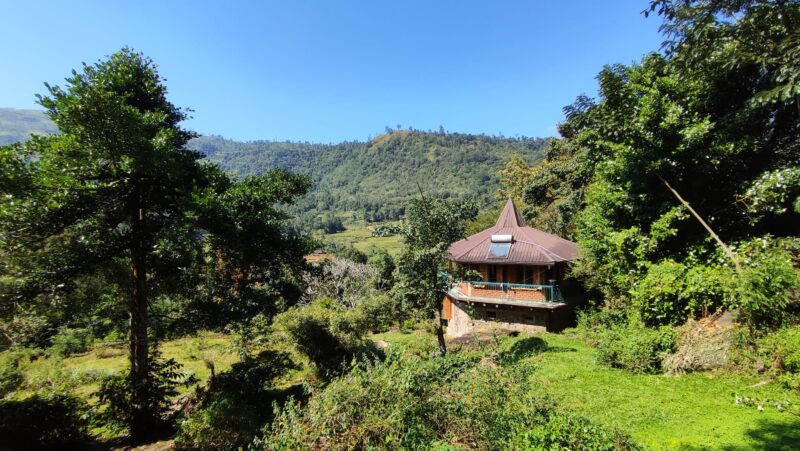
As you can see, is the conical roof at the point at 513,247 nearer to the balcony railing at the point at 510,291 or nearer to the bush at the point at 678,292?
the balcony railing at the point at 510,291

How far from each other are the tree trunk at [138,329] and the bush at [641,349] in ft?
45.2

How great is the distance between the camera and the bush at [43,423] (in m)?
8.70

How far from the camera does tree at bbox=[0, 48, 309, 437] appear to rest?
7.43 metres

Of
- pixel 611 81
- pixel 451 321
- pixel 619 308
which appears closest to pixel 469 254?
pixel 451 321

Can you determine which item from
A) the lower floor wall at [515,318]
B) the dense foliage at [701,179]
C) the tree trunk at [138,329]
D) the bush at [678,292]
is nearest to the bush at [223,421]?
the tree trunk at [138,329]

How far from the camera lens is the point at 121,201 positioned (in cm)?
945

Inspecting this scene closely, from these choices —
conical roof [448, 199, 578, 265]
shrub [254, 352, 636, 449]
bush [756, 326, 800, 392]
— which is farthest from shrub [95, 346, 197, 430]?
bush [756, 326, 800, 392]

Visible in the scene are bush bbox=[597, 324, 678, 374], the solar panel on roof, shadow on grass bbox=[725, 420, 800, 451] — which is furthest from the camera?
the solar panel on roof

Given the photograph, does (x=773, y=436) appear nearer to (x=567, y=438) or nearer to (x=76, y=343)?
(x=567, y=438)

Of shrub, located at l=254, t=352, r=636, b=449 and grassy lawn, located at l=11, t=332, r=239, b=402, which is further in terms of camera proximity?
grassy lawn, located at l=11, t=332, r=239, b=402

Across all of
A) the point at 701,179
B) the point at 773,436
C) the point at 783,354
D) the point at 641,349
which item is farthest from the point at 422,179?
the point at 773,436

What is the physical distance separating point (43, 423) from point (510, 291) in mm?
19414

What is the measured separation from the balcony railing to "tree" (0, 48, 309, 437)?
39.7ft

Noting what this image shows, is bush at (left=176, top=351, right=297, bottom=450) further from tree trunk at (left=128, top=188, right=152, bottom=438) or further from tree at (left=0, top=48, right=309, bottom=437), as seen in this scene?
tree at (left=0, top=48, right=309, bottom=437)
